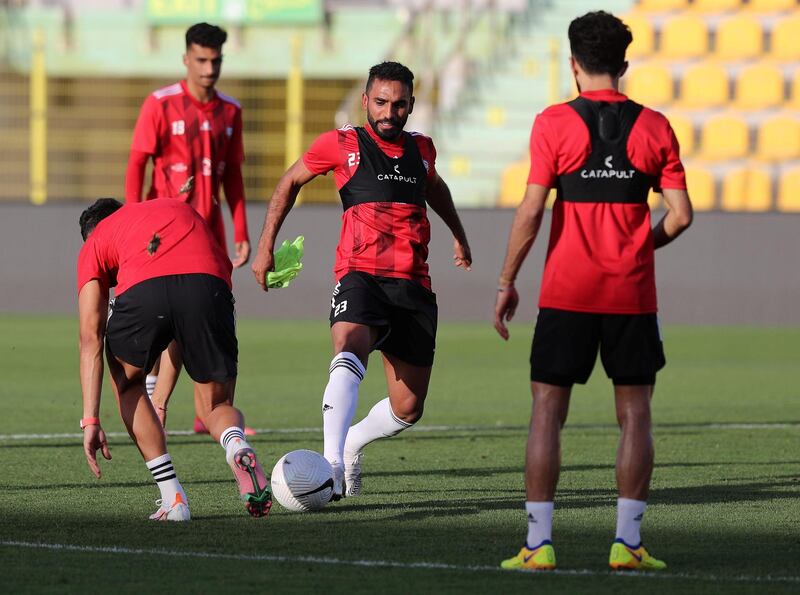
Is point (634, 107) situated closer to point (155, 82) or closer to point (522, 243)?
point (522, 243)

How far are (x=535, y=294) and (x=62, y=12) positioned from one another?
9850 mm

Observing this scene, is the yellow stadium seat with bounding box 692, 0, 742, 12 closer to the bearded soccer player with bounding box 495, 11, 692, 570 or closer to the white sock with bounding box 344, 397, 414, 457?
the white sock with bounding box 344, 397, 414, 457

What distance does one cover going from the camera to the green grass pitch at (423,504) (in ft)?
17.4

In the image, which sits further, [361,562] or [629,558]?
[361,562]

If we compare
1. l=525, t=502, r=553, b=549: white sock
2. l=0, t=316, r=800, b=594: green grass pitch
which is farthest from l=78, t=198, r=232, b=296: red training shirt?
l=525, t=502, r=553, b=549: white sock

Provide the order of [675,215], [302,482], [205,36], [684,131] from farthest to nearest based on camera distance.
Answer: [684,131], [205,36], [302,482], [675,215]

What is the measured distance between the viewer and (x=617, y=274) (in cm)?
546

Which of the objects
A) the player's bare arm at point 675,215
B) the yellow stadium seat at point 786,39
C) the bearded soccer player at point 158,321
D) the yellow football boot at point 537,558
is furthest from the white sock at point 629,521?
the yellow stadium seat at point 786,39

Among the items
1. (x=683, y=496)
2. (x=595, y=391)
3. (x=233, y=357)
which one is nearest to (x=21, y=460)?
(x=233, y=357)

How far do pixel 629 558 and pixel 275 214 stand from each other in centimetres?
258

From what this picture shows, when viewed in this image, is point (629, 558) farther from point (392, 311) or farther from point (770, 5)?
point (770, 5)

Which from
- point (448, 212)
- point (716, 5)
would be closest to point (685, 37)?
point (716, 5)

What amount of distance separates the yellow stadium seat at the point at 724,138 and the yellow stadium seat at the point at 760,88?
41 cm

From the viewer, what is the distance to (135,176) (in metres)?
9.31
